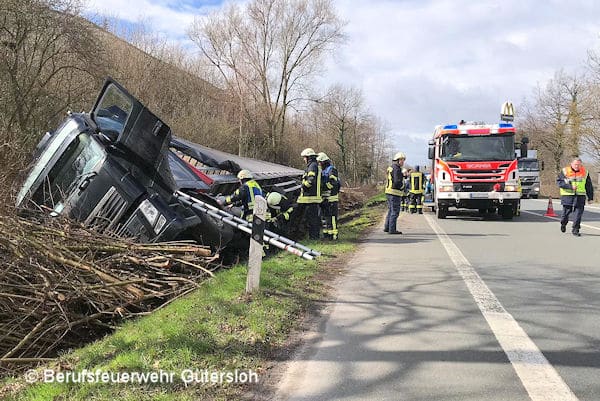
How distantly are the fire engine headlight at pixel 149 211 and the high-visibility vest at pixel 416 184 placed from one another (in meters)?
12.8

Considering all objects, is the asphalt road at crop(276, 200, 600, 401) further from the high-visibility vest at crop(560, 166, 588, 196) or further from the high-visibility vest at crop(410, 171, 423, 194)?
the high-visibility vest at crop(410, 171, 423, 194)

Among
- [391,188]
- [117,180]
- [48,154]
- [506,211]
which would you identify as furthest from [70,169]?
[506,211]

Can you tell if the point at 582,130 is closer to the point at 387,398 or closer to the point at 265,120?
the point at 265,120

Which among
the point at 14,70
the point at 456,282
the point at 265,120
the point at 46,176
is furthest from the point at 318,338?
the point at 265,120

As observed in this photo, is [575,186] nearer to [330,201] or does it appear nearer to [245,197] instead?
[330,201]

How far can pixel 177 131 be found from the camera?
2500cm

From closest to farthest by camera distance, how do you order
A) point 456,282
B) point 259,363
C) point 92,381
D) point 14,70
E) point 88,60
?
1. point 92,381
2. point 259,363
3. point 456,282
4. point 14,70
5. point 88,60

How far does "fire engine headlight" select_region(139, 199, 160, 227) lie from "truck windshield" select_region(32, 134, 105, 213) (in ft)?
2.52

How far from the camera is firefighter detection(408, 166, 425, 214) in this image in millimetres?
17594

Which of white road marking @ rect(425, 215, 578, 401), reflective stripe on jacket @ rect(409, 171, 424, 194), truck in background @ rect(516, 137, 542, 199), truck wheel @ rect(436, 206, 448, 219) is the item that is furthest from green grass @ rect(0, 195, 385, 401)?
truck in background @ rect(516, 137, 542, 199)

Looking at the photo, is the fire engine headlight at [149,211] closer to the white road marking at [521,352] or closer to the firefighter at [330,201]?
the white road marking at [521,352]

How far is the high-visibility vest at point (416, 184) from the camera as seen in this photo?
17578 millimetres

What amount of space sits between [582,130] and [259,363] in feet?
123

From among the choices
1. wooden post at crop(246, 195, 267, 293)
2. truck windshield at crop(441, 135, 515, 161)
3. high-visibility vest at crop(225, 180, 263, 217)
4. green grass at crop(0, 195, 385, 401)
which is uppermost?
truck windshield at crop(441, 135, 515, 161)
